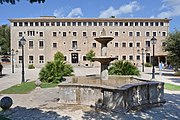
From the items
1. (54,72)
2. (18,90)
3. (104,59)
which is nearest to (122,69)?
(54,72)

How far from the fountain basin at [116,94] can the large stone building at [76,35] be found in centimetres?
4766

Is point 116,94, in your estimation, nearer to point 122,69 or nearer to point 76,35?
point 122,69

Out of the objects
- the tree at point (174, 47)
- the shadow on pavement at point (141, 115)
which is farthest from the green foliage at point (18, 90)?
the tree at point (174, 47)

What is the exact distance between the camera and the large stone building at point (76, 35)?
5631 cm

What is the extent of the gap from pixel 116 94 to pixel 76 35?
163ft

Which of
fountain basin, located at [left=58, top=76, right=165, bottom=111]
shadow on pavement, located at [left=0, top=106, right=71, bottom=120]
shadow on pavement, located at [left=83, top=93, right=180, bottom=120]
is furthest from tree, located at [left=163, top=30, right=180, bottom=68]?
shadow on pavement, located at [left=0, top=106, right=71, bottom=120]

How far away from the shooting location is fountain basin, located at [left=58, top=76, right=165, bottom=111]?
8.00 meters

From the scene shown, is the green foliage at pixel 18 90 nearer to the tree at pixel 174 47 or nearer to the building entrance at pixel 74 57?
the tree at pixel 174 47

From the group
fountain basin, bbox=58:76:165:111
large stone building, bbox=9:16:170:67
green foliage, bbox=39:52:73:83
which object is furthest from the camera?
large stone building, bbox=9:16:170:67

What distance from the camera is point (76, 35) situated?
56906mm

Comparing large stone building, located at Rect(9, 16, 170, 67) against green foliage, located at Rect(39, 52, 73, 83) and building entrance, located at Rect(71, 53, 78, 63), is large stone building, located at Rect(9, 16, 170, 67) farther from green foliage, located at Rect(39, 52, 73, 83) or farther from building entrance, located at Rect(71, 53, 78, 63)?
green foliage, located at Rect(39, 52, 73, 83)

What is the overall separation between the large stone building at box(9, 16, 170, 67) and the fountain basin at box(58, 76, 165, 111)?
156ft

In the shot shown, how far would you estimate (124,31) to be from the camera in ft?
189

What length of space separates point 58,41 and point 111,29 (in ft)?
44.7
